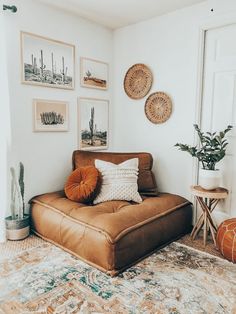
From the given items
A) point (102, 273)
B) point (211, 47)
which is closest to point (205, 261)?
point (102, 273)

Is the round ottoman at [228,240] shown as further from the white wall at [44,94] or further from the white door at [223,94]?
the white wall at [44,94]

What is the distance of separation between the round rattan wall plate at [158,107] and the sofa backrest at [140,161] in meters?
0.45

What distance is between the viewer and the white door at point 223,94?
2.64 metres

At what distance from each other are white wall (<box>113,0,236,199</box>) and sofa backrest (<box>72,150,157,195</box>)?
0.70 feet

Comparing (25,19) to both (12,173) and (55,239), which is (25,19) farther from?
(55,239)

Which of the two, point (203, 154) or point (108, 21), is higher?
point (108, 21)

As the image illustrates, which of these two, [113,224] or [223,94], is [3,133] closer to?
[113,224]

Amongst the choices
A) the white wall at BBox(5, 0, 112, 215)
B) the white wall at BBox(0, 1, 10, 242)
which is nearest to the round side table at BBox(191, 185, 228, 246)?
the white wall at BBox(5, 0, 112, 215)

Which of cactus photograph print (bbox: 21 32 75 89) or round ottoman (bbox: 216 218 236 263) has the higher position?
cactus photograph print (bbox: 21 32 75 89)

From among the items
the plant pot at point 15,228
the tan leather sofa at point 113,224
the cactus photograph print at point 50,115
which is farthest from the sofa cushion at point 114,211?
the cactus photograph print at point 50,115

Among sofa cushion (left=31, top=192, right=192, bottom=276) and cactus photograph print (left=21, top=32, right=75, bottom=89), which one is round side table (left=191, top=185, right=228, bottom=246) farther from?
cactus photograph print (left=21, top=32, right=75, bottom=89)

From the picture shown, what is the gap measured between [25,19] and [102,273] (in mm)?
2434

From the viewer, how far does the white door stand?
2.64m

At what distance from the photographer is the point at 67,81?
10.1 ft
